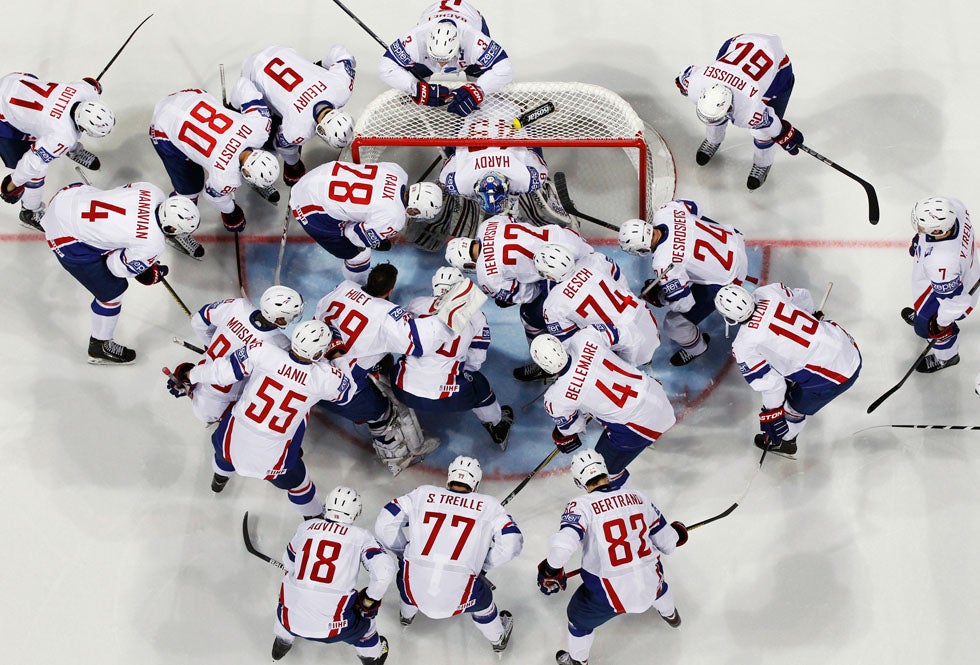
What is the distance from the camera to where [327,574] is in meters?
5.49

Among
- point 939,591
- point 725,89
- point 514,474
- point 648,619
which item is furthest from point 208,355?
point 939,591

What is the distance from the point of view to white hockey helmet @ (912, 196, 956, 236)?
585 cm

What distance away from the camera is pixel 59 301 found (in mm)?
7051

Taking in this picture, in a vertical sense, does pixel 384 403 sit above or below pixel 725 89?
below

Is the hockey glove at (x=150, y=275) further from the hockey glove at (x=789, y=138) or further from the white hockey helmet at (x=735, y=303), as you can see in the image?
the hockey glove at (x=789, y=138)

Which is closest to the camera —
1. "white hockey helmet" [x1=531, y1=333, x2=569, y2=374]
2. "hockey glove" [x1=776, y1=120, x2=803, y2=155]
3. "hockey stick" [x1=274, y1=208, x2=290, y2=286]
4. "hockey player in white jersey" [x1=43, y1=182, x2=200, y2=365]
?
"white hockey helmet" [x1=531, y1=333, x2=569, y2=374]

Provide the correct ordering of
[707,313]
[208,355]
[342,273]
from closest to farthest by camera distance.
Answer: [208,355], [707,313], [342,273]

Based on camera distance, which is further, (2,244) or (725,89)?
(2,244)

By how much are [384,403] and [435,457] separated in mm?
511

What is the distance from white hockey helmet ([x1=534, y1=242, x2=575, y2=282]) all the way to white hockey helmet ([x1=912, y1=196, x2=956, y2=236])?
1816 mm

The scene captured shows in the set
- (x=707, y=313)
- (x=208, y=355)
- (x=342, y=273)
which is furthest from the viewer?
(x=342, y=273)

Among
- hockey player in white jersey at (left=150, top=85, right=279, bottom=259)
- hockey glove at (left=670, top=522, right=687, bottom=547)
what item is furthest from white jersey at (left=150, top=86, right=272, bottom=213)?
hockey glove at (left=670, top=522, right=687, bottom=547)

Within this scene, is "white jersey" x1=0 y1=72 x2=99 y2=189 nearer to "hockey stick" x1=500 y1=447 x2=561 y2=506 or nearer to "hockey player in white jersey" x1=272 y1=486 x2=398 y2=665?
"hockey player in white jersey" x1=272 y1=486 x2=398 y2=665

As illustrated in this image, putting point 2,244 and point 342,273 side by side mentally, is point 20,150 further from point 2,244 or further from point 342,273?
point 342,273
